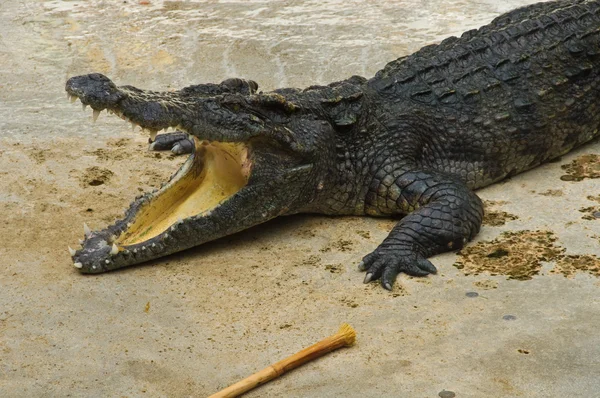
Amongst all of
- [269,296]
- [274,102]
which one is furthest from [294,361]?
[274,102]

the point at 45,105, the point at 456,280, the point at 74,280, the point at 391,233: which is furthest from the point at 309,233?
the point at 45,105

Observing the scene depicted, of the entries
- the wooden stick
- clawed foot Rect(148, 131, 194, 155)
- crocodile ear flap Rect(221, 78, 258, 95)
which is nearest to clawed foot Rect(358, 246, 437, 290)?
the wooden stick

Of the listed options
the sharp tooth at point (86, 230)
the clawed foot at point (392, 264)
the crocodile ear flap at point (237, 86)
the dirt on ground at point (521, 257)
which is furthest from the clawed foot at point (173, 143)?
the dirt on ground at point (521, 257)

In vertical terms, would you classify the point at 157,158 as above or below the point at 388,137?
below

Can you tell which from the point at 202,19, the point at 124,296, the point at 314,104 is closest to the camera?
the point at 124,296

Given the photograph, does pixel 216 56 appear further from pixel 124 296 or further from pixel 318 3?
pixel 124 296

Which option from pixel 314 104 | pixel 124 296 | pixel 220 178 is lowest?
pixel 124 296

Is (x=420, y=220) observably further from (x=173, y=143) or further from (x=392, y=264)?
(x=173, y=143)

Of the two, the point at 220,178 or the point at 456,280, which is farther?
the point at 220,178

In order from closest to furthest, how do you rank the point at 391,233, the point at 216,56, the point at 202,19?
the point at 391,233 → the point at 216,56 → the point at 202,19
